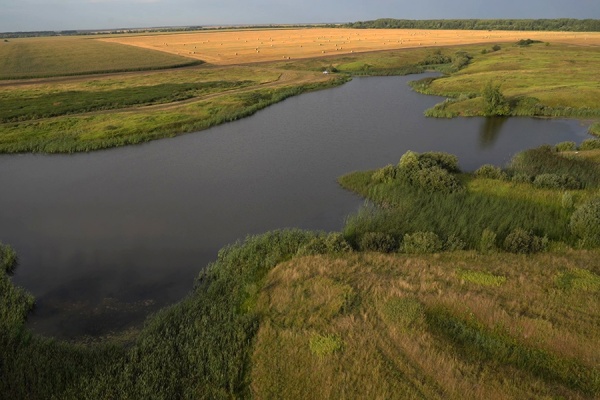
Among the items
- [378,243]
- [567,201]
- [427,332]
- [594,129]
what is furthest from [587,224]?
[594,129]

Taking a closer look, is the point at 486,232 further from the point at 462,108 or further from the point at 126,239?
the point at 462,108

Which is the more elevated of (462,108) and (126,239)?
(462,108)

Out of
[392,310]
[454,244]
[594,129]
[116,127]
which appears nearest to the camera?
[392,310]

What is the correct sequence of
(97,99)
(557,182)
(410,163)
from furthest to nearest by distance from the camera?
(97,99) → (410,163) → (557,182)

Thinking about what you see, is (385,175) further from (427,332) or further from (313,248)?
(427,332)

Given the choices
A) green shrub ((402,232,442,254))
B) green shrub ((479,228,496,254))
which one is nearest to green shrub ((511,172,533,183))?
green shrub ((479,228,496,254))

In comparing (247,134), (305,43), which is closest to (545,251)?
(247,134)

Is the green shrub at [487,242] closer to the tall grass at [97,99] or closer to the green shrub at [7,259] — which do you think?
the green shrub at [7,259]
